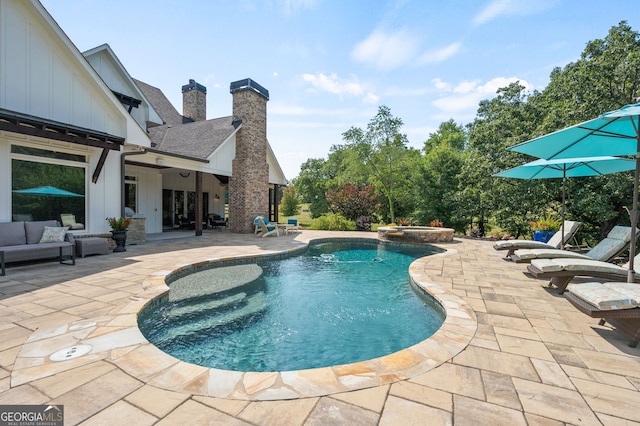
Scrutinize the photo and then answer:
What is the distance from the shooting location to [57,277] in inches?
209

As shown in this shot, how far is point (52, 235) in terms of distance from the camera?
6.64 m

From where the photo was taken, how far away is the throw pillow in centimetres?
655

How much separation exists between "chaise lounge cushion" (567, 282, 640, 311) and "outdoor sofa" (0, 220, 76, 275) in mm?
9035

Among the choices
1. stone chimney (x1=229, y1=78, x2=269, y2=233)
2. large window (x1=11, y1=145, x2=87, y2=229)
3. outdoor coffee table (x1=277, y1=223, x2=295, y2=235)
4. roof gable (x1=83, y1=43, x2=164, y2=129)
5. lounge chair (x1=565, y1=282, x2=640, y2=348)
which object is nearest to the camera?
lounge chair (x1=565, y1=282, x2=640, y2=348)

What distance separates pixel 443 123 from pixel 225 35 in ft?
Answer: 113

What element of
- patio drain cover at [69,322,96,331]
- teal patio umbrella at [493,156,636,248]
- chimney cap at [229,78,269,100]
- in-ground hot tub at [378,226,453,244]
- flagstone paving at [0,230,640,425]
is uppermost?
chimney cap at [229,78,269,100]

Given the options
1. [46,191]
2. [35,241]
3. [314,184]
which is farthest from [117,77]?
[314,184]

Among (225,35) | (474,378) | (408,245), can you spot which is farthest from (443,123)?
(474,378)

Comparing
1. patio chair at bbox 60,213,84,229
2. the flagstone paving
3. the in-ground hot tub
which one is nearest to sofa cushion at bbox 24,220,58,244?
patio chair at bbox 60,213,84,229

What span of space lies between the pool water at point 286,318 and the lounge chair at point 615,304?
160cm

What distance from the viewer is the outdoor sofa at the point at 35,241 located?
5.82 metres

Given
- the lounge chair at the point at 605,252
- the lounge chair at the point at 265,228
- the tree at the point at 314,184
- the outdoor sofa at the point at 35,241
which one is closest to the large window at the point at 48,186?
the outdoor sofa at the point at 35,241

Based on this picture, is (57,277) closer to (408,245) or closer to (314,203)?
(408,245)

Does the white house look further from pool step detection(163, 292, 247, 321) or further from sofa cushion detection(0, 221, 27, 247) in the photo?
pool step detection(163, 292, 247, 321)
